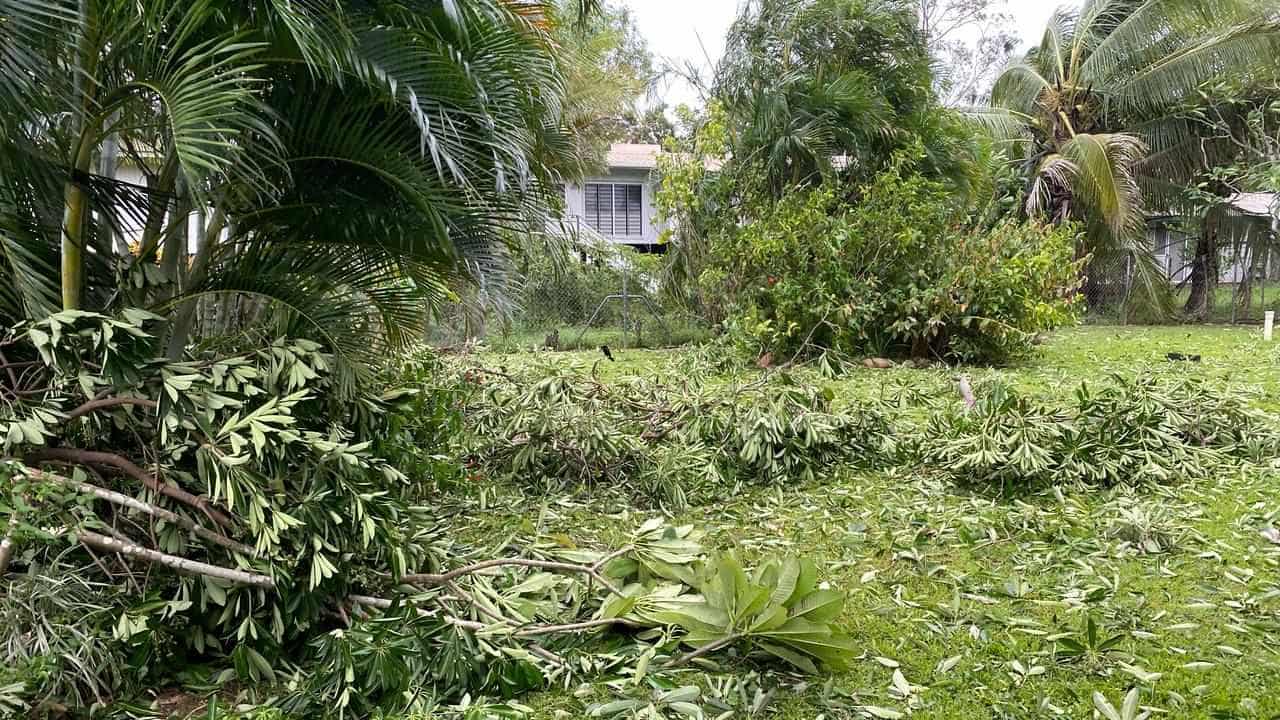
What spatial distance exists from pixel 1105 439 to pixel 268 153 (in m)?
4.20

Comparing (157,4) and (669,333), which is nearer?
(157,4)

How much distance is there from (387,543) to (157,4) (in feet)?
5.40

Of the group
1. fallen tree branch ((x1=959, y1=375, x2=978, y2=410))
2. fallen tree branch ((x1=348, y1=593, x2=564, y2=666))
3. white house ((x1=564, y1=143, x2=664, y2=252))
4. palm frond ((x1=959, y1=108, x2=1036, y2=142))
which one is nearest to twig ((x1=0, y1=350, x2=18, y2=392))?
fallen tree branch ((x1=348, y1=593, x2=564, y2=666))

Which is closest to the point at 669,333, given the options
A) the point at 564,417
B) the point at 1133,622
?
the point at 564,417

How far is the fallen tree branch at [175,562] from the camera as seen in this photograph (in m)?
2.17

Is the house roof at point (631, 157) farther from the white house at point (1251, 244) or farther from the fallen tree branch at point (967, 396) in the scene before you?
the fallen tree branch at point (967, 396)

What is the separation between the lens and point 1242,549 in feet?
10.7

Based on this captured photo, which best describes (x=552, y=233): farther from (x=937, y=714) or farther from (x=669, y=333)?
(x=669, y=333)

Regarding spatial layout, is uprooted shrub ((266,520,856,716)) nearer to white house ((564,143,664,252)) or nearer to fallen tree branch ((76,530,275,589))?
fallen tree branch ((76,530,275,589))

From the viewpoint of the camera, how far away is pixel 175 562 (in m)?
2.20

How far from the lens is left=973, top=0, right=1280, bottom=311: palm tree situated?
1262 centimetres

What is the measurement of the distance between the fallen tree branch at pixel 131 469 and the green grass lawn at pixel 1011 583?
107 centimetres

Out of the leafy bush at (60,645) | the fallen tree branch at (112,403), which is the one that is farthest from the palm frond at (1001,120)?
the leafy bush at (60,645)

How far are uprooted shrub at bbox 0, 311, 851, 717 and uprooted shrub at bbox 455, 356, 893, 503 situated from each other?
1597 mm
